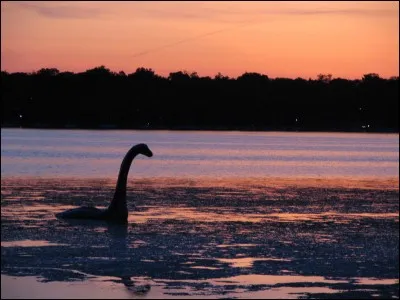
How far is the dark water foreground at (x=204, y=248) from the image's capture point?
10156 mm

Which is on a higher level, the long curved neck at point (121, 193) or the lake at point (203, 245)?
the long curved neck at point (121, 193)

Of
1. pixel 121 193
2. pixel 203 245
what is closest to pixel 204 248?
pixel 203 245

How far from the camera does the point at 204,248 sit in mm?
12938

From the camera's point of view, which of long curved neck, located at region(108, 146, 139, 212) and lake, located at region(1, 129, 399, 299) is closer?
lake, located at region(1, 129, 399, 299)

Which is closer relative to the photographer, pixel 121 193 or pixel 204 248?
pixel 204 248

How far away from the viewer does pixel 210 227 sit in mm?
15375

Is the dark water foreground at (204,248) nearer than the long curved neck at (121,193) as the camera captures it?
Yes

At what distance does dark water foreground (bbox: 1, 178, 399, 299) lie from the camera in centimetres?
1016

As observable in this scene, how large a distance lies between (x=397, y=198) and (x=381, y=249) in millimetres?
9416

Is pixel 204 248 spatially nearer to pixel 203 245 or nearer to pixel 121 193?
pixel 203 245

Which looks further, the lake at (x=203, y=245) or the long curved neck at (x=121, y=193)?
the long curved neck at (x=121, y=193)

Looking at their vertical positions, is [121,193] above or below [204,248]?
above

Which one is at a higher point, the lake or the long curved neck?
the long curved neck

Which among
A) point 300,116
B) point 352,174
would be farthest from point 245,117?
point 352,174
